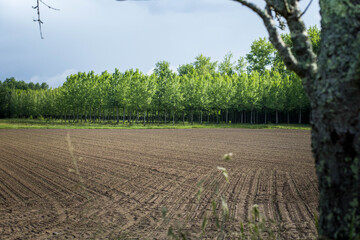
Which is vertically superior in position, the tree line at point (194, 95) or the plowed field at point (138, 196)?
the tree line at point (194, 95)

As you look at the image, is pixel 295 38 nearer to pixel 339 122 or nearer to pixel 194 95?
pixel 339 122

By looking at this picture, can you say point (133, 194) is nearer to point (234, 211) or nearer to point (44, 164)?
point (234, 211)

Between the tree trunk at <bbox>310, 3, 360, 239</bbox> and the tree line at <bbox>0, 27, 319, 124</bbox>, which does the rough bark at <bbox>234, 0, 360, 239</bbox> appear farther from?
the tree line at <bbox>0, 27, 319, 124</bbox>

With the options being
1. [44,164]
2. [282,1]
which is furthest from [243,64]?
[282,1]

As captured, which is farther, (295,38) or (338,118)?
(295,38)

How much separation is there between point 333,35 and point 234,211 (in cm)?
540

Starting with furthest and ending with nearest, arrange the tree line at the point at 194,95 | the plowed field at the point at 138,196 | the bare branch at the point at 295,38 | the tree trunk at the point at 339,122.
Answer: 1. the tree line at the point at 194,95
2. the plowed field at the point at 138,196
3. the bare branch at the point at 295,38
4. the tree trunk at the point at 339,122

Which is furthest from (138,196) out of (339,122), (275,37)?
(339,122)

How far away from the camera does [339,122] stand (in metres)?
1.92

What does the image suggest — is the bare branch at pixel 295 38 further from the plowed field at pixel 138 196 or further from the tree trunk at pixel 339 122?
the plowed field at pixel 138 196

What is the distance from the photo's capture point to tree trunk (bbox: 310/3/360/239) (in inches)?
74.4

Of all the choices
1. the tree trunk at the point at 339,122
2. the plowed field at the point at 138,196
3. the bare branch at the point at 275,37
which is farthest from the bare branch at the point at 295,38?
the plowed field at the point at 138,196

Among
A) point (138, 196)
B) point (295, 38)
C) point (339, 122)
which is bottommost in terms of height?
point (138, 196)

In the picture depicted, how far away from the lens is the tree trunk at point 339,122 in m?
1.89
